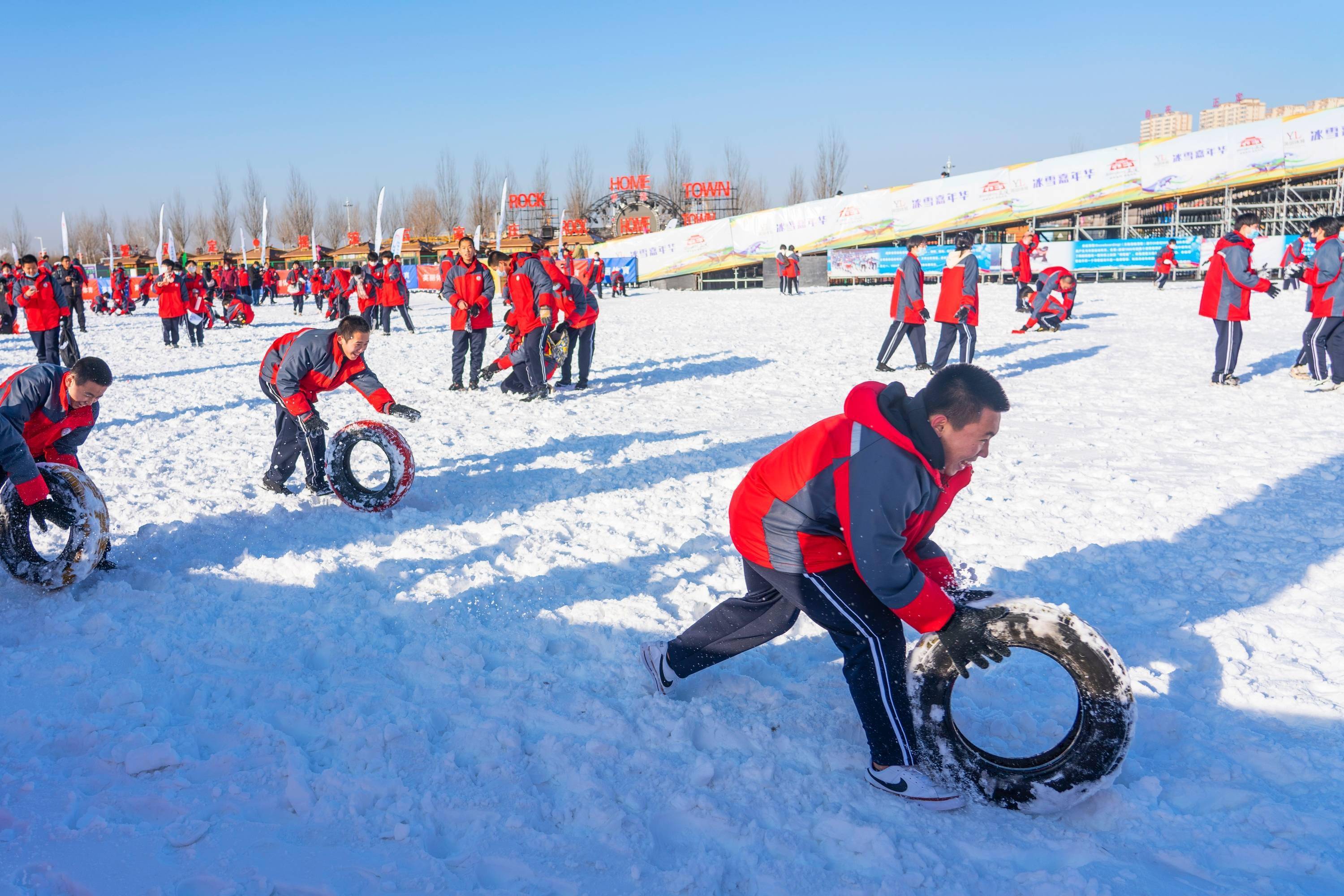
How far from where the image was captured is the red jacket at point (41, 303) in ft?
38.8

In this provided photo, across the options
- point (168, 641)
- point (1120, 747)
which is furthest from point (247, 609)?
point (1120, 747)

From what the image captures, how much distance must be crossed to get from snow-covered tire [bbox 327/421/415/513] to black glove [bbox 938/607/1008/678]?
149 inches

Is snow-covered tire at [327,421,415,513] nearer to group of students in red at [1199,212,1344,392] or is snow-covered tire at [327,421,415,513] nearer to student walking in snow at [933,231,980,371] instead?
student walking in snow at [933,231,980,371]

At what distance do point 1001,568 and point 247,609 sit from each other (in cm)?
371

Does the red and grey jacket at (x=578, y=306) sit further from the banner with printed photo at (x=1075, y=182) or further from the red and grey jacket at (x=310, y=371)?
the banner with printed photo at (x=1075, y=182)

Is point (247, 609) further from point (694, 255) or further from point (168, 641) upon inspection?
point (694, 255)

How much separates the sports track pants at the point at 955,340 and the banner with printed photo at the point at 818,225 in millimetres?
22956

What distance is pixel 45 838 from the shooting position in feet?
7.60

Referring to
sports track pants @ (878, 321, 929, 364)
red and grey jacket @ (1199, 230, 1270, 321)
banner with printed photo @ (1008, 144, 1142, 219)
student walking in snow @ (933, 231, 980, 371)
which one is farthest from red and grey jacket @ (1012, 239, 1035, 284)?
banner with printed photo @ (1008, 144, 1142, 219)

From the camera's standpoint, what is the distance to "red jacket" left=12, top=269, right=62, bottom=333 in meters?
11.8

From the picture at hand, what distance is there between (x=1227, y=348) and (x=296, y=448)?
8976 millimetres

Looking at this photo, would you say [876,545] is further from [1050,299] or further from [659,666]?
[1050,299]

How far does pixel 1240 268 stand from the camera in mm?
8430

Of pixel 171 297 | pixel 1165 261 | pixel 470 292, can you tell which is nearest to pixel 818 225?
pixel 1165 261
